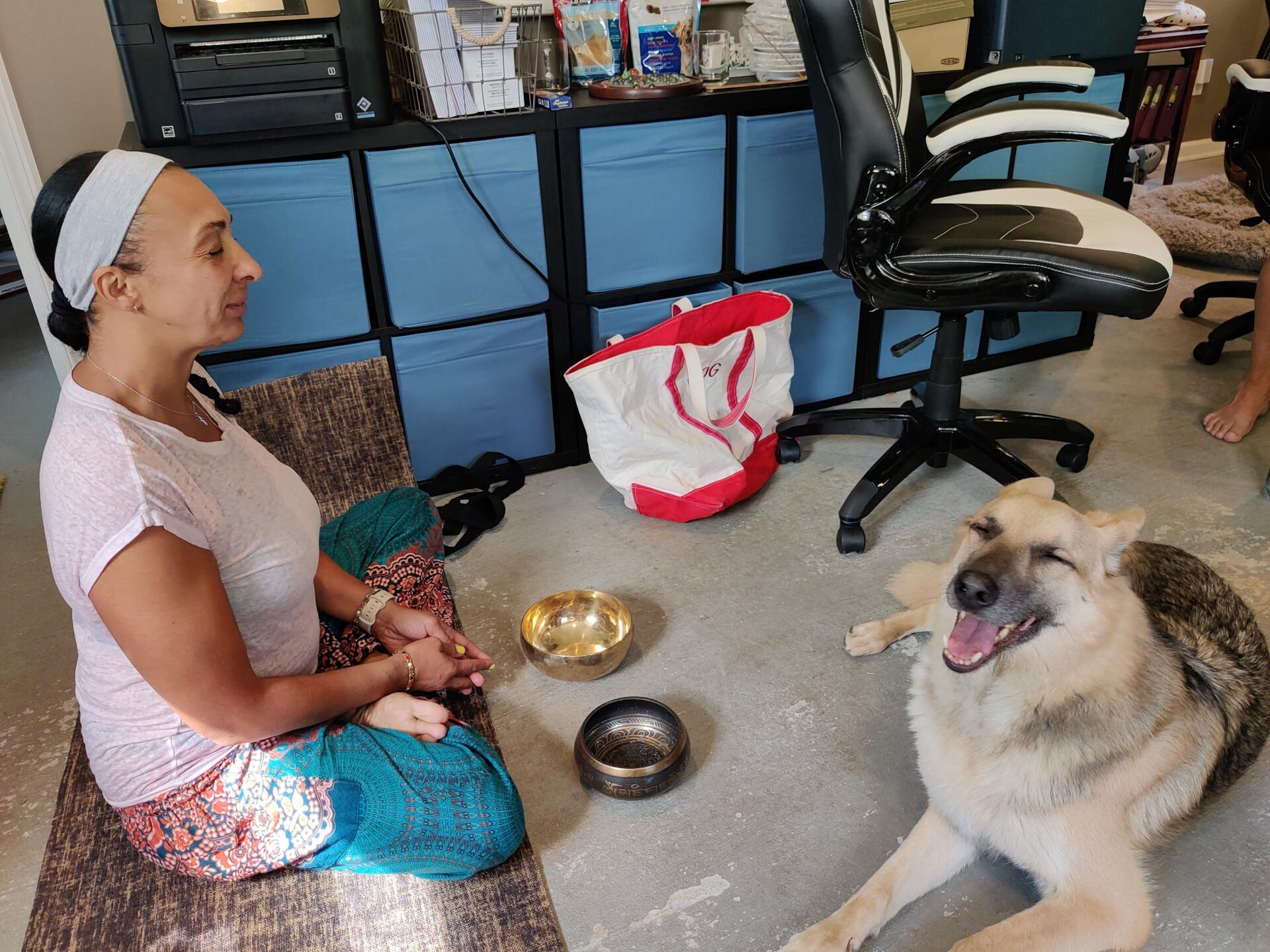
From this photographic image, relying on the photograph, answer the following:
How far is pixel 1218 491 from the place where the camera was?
2.32 m

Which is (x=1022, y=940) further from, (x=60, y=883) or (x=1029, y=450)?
(x=1029, y=450)

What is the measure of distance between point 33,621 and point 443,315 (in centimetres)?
Result: 111

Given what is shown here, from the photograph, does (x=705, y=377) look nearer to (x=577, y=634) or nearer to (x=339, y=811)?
(x=577, y=634)

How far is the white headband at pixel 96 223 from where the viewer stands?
108 centimetres

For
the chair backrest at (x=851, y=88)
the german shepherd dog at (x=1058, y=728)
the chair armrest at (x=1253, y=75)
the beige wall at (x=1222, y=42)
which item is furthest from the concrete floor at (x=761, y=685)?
the beige wall at (x=1222, y=42)

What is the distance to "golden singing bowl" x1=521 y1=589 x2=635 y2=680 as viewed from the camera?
→ 1.77m

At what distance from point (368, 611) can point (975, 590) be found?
98cm

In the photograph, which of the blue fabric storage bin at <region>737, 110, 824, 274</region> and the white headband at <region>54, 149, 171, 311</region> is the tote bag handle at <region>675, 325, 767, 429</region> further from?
the white headband at <region>54, 149, 171, 311</region>

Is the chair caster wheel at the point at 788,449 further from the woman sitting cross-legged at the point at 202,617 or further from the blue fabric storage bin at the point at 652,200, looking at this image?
the woman sitting cross-legged at the point at 202,617

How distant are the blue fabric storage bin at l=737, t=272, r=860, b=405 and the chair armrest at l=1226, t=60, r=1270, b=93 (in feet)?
A: 3.89

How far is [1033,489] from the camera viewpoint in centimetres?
130

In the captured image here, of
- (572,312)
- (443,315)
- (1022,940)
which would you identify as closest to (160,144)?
(443,315)

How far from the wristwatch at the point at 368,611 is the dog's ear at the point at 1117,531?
1.11m

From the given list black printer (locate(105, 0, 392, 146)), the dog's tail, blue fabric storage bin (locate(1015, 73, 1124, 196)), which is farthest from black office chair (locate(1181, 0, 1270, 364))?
black printer (locate(105, 0, 392, 146))
